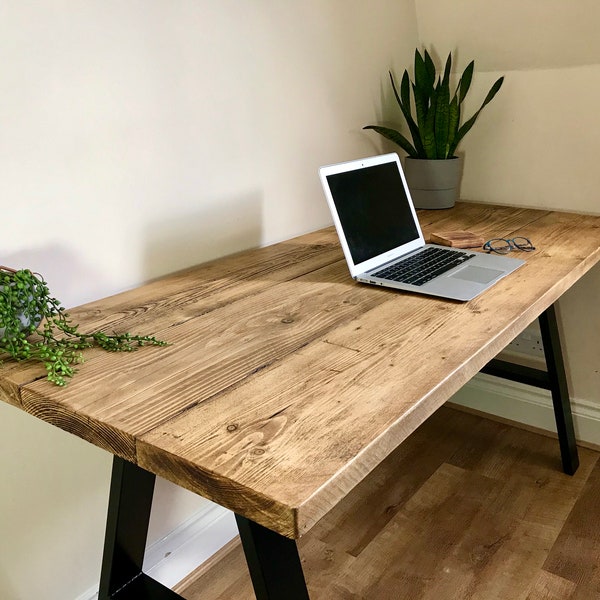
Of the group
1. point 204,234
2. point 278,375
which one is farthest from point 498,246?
point 278,375

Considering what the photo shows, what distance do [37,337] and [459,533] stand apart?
3.78ft

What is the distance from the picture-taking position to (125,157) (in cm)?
129

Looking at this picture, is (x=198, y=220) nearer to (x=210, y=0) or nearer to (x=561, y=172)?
(x=210, y=0)

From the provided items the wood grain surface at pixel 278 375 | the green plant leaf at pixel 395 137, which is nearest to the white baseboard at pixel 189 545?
the wood grain surface at pixel 278 375

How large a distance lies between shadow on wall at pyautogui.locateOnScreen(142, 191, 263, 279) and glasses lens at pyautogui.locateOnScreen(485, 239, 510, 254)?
54cm

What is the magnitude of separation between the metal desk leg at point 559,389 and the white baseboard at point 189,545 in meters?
0.93

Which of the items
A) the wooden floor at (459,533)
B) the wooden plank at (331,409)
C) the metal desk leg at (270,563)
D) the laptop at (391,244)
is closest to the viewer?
the wooden plank at (331,409)

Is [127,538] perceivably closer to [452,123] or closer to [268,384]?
[268,384]

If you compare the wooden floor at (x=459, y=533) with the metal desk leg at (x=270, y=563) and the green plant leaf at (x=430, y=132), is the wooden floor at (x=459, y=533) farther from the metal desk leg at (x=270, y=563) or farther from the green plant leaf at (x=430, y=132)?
the green plant leaf at (x=430, y=132)

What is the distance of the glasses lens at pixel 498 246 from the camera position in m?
1.43

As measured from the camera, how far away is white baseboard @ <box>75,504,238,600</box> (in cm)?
152

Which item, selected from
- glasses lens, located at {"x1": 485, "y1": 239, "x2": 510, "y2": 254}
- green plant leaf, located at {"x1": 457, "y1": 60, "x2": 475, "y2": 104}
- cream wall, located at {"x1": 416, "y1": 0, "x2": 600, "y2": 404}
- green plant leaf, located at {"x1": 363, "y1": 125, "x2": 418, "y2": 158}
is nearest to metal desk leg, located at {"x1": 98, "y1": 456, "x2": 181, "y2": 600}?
glasses lens, located at {"x1": 485, "y1": 239, "x2": 510, "y2": 254}

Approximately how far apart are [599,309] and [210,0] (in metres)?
1.31

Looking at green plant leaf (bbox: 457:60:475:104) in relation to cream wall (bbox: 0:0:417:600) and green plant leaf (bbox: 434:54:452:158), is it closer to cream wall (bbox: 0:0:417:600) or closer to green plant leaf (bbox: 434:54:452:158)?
green plant leaf (bbox: 434:54:452:158)
